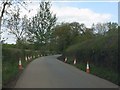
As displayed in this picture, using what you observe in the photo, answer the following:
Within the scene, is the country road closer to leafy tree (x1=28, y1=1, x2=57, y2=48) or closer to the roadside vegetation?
the roadside vegetation

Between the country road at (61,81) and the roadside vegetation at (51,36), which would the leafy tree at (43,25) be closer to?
the roadside vegetation at (51,36)

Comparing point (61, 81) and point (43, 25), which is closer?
point (61, 81)

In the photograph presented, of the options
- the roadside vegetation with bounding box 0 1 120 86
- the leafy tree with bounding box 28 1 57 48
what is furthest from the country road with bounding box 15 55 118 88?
the leafy tree with bounding box 28 1 57 48

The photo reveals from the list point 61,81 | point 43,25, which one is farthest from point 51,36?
point 61,81

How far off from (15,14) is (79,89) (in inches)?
332

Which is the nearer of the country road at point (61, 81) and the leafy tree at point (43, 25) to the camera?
the country road at point (61, 81)

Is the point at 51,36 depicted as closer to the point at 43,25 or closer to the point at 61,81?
the point at 43,25

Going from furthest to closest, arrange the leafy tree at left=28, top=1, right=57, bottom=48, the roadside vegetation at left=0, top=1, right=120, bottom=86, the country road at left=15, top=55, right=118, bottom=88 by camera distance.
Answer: the leafy tree at left=28, top=1, right=57, bottom=48, the roadside vegetation at left=0, top=1, right=120, bottom=86, the country road at left=15, top=55, right=118, bottom=88

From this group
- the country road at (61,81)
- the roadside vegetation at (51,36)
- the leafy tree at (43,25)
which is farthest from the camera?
the leafy tree at (43,25)

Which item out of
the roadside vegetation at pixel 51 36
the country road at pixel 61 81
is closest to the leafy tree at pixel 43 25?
the roadside vegetation at pixel 51 36

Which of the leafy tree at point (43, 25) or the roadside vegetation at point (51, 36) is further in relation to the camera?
the leafy tree at point (43, 25)

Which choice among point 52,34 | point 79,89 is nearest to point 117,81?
point 79,89

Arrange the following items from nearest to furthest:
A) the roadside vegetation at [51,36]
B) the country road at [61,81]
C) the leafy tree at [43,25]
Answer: the country road at [61,81] → the roadside vegetation at [51,36] → the leafy tree at [43,25]

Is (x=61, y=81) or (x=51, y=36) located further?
(x=51, y=36)
